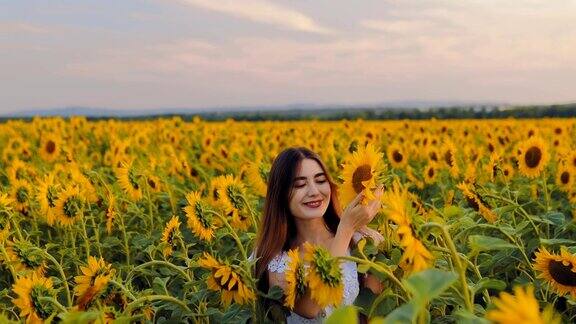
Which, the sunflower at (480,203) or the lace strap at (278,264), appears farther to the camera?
the sunflower at (480,203)

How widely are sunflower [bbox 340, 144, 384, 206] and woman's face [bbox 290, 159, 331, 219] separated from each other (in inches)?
14.1

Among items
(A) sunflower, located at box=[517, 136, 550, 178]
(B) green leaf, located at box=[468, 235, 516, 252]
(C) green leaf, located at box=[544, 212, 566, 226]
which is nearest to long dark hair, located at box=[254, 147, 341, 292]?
(C) green leaf, located at box=[544, 212, 566, 226]

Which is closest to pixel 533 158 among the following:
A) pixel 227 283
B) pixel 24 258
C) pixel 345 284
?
pixel 345 284

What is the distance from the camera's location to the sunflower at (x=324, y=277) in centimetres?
200

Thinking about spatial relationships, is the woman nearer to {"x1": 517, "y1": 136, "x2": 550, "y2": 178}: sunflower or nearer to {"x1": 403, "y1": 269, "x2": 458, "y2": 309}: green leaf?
{"x1": 403, "y1": 269, "x2": 458, "y2": 309}: green leaf

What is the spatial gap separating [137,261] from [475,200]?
7.28 feet

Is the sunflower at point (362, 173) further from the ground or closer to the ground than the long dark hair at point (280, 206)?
further from the ground

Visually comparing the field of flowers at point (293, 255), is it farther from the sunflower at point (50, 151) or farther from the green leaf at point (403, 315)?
the sunflower at point (50, 151)

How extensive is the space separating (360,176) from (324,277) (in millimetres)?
680

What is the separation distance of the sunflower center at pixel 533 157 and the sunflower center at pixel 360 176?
9.96 feet

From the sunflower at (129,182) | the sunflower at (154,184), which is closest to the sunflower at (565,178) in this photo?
the sunflower at (154,184)

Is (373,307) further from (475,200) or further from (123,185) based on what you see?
(123,185)

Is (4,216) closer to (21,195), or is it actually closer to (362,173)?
(21,195)

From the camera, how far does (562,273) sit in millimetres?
2545
